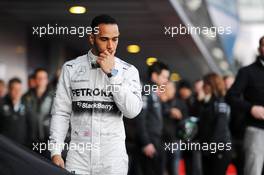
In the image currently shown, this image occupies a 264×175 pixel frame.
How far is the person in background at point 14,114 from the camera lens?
23.6 feet

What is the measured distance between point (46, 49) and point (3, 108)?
771 millimetres

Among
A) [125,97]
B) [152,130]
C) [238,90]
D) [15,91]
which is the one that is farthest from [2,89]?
[125,97]

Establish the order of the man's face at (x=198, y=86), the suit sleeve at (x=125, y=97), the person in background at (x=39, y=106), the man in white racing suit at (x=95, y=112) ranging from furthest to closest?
1. the man's face at (x=198, y=86)
2. the person in background at (x=39, y=106)
3. the man in white racing suit at (x=95, y=112)
4. the suit sleeve at (x=125, y=97)

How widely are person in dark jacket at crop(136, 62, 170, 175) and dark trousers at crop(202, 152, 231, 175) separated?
14.6 inches

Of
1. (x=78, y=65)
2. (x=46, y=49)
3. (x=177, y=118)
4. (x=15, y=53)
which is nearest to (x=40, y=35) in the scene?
(x=46, y=49)

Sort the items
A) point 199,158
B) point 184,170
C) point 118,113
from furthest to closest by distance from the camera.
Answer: point 184,170 → point 199,158 → point 118,113

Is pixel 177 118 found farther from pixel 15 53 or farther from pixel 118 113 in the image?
pixel 118 113

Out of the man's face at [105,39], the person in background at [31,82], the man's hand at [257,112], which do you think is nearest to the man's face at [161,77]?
the man's hand at [257,112]

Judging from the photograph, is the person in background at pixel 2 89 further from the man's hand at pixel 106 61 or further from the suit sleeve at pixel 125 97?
the suit sleeve at pixel 125 97

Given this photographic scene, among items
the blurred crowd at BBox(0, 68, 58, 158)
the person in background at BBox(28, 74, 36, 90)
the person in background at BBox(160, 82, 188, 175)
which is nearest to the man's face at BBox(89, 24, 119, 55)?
the person in background at BBox(160, 82, 188, 175)

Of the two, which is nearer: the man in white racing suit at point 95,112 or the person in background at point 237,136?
the man in white racing suit at point 95,112

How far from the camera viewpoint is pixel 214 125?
6.99 m

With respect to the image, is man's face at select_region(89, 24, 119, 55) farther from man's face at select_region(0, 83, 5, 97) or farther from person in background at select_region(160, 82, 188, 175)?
man's face at select_region(0, 83, 5, 97)

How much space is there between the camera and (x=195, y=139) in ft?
22.6
